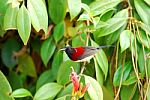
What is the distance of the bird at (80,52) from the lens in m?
0.82

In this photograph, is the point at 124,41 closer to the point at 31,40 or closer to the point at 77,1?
the point at 77,1

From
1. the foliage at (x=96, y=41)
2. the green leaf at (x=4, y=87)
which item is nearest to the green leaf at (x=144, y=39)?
the foliage at (x=96, y=41)

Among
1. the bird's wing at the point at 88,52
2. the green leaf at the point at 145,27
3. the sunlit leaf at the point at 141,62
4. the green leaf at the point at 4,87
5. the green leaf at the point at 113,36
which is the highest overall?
the green leaf at the point at 145,27

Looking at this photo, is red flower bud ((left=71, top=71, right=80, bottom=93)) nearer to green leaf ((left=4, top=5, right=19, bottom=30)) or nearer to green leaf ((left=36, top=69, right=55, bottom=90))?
green leaf ((left=4, top=5, right=19, bottom=30))

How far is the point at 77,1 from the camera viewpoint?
2.85 ft

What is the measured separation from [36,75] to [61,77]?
0.31 meters

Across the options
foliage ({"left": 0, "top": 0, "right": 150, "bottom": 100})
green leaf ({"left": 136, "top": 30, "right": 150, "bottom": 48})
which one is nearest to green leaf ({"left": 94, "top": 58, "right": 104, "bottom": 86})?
foliage ({"left": 0, "top": 0, "right": 150, "bottom": 100})

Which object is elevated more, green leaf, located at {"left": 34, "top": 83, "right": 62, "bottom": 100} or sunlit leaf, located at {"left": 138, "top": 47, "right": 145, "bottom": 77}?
sunlit leaf, located at {"left": 138, "top": 47, "right": 145, "bottom": 77}

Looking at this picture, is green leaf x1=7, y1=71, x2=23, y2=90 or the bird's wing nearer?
the bird's wing

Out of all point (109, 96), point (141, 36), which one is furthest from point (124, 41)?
point (109, 96)

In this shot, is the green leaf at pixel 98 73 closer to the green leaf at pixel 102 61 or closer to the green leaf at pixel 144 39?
the green leaf at pixel 102 61

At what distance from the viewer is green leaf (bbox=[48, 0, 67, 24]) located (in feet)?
3.10

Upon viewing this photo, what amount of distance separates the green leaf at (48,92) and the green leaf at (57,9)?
179 mm

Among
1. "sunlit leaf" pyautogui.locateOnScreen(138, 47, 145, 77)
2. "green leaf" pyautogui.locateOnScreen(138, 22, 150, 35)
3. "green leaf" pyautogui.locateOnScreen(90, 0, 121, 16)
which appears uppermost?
"green leaf" pyautogui.locateOnScreen(90, 0, 121, 16)
